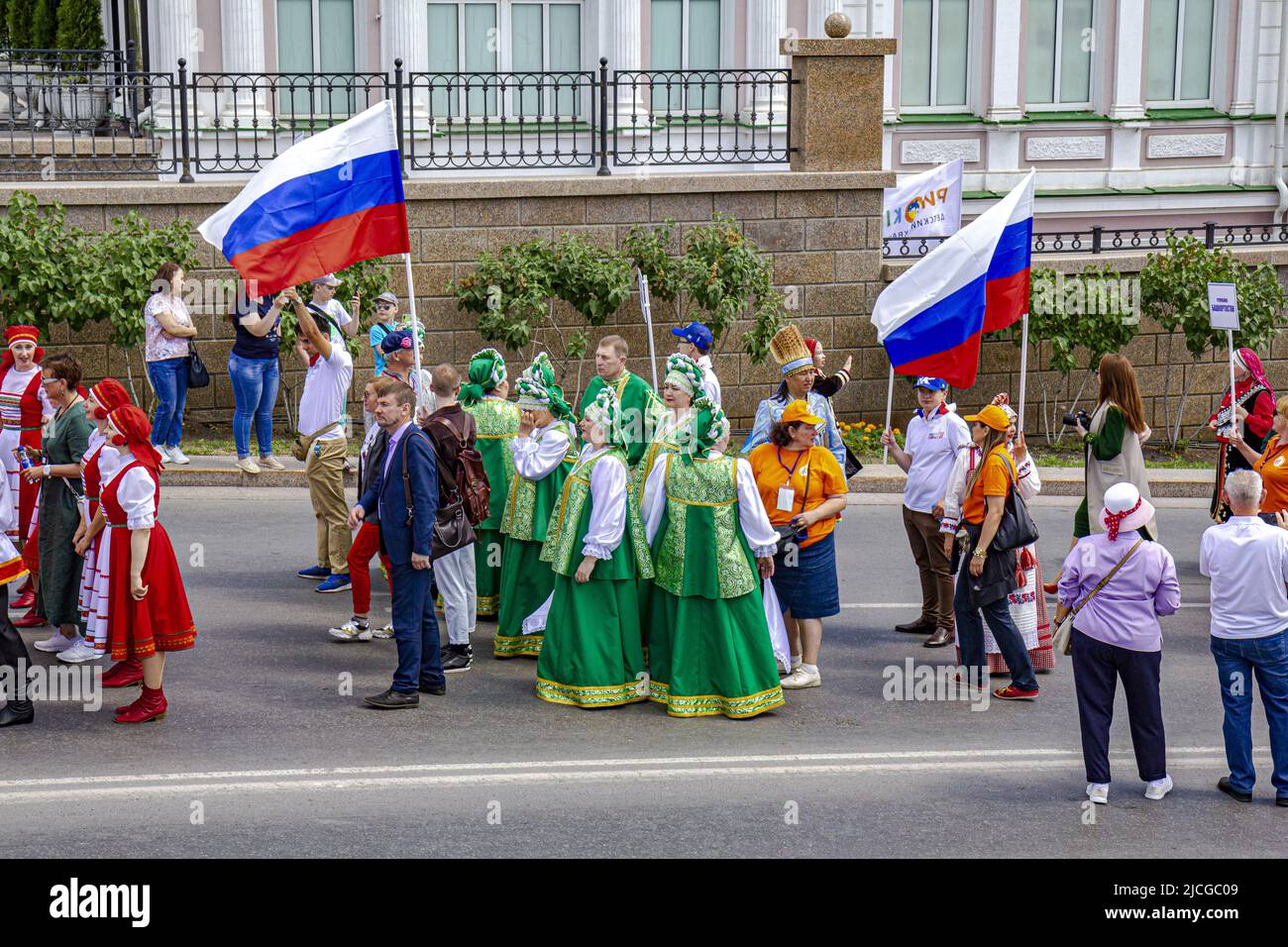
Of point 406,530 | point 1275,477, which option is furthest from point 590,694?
point 1275,477

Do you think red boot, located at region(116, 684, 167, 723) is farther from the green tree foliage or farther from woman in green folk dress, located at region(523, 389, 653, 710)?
the green tree foliage

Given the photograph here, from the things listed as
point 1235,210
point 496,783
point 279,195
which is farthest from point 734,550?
point 1235,210

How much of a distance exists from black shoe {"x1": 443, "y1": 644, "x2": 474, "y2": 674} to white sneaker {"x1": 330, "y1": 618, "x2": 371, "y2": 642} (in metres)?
0.74

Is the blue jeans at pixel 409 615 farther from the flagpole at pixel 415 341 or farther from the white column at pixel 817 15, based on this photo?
the white column at pixel 817 15

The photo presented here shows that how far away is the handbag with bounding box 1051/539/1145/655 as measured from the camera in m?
8.20

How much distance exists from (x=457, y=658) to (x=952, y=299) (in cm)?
433

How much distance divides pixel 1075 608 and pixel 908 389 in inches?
397

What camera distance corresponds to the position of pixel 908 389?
18281 millimetres

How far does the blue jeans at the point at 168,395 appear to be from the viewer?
15320mm

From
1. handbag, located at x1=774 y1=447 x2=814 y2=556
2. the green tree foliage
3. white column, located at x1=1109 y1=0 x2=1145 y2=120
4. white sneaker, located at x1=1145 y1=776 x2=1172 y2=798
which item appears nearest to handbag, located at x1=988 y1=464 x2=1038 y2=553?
handbag, located at x1=774 y1=447 x2=814 y2=556

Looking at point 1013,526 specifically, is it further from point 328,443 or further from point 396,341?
point 328,443

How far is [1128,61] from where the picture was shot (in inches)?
949

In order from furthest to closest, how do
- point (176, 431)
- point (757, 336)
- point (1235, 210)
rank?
point (1235, 210) < point (757, 336) < point (176, 431)
